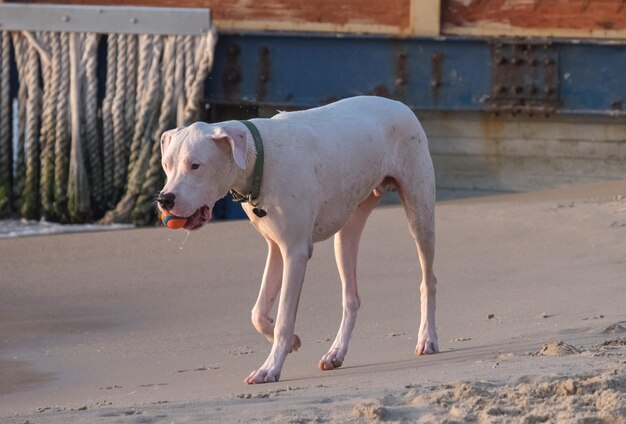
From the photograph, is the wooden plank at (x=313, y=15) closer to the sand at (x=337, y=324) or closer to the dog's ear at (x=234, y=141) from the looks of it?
the sand at (x=337, y=324)

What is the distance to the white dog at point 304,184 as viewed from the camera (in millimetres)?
6227

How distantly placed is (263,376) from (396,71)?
22.0ft

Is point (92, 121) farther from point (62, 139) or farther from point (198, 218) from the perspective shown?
point (198, 218)

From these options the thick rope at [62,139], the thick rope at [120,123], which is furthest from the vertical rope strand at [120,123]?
the thick rope at [62,139]

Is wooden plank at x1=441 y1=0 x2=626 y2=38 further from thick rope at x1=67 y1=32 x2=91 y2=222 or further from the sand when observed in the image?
thick rope at x1=67 y1=32 x2=91 y2=222

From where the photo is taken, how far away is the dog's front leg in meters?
6.40

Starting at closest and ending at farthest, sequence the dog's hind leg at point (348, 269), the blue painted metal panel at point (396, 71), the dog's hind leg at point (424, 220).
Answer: the dog's hind leg at point (348, 269) < the dog's hind leg at point (424, 220) < the blue painted metal panel at point (396, 71)

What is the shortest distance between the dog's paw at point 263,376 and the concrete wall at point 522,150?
657 centimetres

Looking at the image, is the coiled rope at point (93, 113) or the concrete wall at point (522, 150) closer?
the concrete wall at point (522, 150)

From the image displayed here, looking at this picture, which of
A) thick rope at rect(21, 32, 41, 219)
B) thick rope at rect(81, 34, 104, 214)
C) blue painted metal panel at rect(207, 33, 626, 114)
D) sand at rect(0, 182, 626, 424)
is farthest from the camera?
thick rope at rect(21, 32, 41, 219)

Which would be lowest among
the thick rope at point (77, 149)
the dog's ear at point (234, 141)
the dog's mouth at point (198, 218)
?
the thick rope at point (77, 149)

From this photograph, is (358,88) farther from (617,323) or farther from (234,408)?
(234,408)

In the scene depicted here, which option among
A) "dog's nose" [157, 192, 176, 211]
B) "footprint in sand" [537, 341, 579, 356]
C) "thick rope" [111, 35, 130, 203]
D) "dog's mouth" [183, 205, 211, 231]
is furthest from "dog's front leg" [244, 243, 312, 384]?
"thick rope" [111, 35, 130, 203]

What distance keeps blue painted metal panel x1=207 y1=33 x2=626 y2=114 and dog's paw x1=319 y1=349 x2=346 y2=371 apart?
19.7 ft
